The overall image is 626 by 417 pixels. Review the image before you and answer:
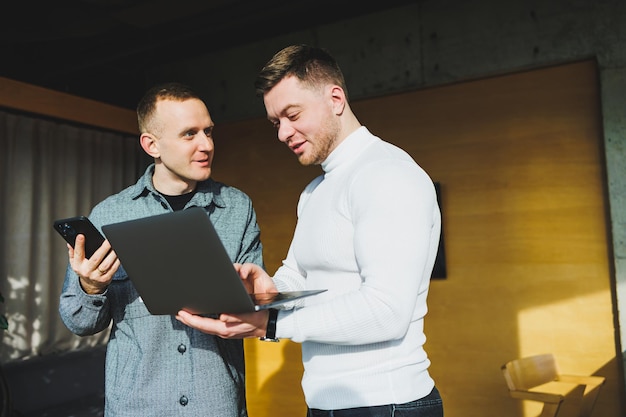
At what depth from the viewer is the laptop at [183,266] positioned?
3.63ft

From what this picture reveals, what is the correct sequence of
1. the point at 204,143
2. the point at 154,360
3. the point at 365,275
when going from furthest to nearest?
the point at 204,143
the point at 154,360
the point at 365,275

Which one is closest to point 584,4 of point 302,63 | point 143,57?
point 302,63

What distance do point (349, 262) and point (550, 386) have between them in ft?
7.83

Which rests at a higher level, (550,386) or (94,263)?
(94,263)

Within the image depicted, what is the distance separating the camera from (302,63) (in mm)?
1494

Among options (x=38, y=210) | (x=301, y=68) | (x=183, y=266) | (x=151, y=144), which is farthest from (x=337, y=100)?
(x=38, y=210)

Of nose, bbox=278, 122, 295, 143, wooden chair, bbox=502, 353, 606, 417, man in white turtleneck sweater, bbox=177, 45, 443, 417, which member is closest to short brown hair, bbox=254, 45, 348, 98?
man in white turtleneck sweater, bbox=177, 45, 443, 417

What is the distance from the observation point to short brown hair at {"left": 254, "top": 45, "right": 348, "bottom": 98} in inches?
58.7

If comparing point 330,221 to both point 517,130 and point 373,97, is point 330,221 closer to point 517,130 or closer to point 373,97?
point 517,130

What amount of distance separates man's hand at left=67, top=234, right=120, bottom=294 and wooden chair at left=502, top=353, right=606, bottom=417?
7.36 ft

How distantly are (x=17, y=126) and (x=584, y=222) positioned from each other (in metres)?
4.32

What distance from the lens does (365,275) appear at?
3.78 feet

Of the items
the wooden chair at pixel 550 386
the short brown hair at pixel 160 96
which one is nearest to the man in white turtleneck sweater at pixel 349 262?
the short brown hair at pixel 160 96

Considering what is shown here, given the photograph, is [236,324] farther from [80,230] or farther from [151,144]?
[151,144]
